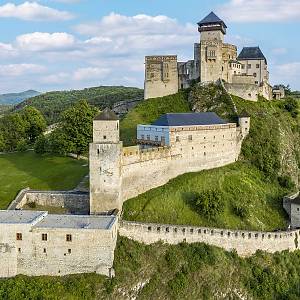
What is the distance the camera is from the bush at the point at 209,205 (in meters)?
45.7

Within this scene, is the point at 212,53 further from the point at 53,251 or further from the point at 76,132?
the point at 53,251

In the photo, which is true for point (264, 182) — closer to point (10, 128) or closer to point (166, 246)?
point (166, 246)

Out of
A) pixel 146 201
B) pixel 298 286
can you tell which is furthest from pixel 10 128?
pixel 298 286

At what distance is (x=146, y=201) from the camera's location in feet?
149

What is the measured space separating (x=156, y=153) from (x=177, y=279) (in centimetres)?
1397

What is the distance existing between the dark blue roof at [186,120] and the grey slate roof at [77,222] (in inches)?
643

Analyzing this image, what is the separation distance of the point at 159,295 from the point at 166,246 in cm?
451

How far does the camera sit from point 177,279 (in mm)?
39344

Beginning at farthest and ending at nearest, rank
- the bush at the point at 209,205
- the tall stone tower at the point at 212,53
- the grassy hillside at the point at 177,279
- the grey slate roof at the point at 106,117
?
the tall stone tower at the point at 212,53, the bush at the point at 209,205, the grey slate roof at the point at 106,117, the grassy hillside at the point at 177,279

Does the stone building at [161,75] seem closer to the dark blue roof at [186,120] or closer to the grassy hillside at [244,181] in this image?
the grassy hillside at [244,181]

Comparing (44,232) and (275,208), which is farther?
(275,208)

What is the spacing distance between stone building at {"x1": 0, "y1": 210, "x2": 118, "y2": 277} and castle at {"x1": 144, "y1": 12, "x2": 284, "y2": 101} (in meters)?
39.9

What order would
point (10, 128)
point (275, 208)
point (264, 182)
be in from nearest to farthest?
point (275, 208) < point (264, 182) < point (10, 128)

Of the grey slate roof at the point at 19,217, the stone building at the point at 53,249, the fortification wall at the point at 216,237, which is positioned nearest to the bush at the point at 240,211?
the fortification wall at the point at 216,237
